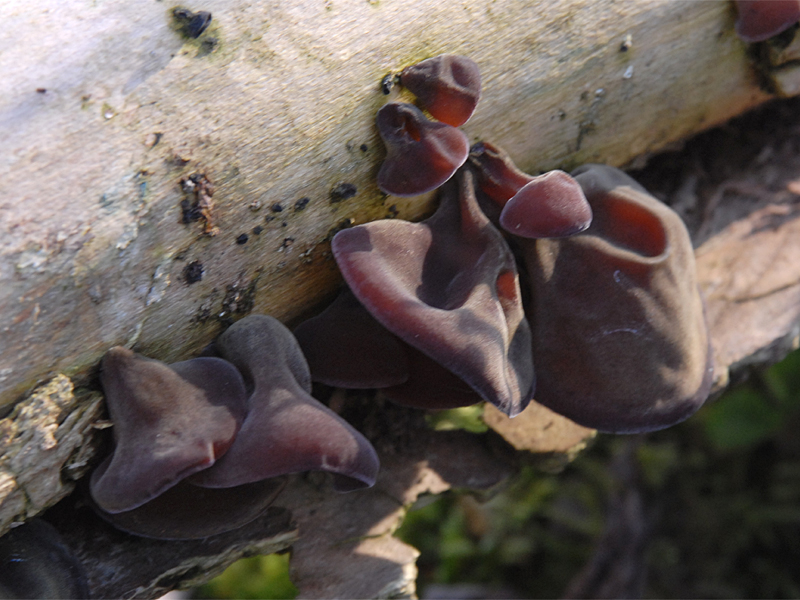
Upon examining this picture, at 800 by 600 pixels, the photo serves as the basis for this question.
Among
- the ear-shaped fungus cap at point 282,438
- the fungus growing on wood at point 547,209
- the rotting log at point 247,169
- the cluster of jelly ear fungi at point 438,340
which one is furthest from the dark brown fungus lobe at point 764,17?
the ear-shaped fungus cap at point 282,438

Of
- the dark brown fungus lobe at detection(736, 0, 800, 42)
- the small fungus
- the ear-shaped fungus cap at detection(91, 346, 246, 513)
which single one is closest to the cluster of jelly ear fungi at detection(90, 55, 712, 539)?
the ear-shaped fungus cap at detection(91, 346, 246, 513)

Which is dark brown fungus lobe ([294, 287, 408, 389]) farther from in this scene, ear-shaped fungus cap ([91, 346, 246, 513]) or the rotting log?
ear-shaped fungus cap ([91, 346, 246, 513])

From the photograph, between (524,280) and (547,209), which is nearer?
(547,209)

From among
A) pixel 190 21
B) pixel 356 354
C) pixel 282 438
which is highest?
pixel 190 21

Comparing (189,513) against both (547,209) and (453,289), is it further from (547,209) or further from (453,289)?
(547,209)

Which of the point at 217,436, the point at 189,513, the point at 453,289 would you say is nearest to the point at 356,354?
the point at 453,289

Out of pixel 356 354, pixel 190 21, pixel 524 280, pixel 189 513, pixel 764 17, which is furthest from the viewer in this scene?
pixel 764 17

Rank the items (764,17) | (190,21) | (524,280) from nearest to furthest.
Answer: (190,21)
(524,280)
(764,17)
